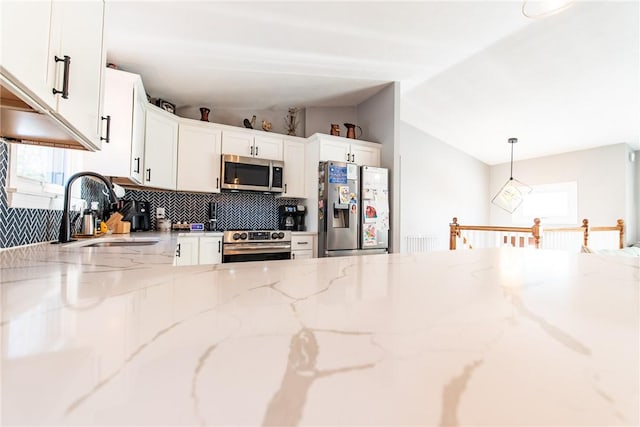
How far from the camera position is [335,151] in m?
3.44

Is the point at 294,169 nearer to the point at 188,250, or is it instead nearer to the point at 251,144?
the point at 251,144

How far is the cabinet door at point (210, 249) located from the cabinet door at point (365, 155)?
1.80 meters

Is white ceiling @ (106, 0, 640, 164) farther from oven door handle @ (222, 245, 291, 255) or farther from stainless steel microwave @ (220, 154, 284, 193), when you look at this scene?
oven door handle @ (222, 245, 291, 255)

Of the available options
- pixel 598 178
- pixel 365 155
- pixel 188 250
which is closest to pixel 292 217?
pixel 365 155

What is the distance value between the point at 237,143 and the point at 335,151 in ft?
3.69

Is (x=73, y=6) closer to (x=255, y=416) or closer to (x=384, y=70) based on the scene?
(x=255, y=416)

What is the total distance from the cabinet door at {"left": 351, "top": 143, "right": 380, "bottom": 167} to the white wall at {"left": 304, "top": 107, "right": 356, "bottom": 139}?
49cm

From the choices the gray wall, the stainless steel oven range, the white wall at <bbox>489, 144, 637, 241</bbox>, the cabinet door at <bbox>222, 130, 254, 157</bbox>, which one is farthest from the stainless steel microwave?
the white wall at <bbox>489, 144, 637, 241</bbox>

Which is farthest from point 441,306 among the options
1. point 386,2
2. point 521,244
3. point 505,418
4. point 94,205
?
point 521,244

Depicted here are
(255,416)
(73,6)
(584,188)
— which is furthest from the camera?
(584,188)

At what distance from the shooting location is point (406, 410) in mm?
217

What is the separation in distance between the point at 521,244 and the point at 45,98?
480cm

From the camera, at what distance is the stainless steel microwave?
3.22 meters

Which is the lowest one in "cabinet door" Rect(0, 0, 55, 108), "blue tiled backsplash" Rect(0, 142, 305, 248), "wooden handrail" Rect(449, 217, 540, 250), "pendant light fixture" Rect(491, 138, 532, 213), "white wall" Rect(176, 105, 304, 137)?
"wooden handrail" Rect(449, 217, 540, 250)
